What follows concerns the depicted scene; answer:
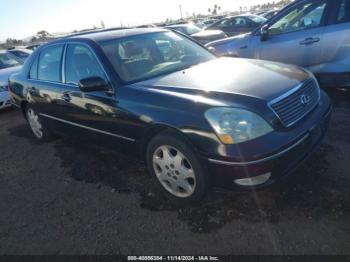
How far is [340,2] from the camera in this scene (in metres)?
5.07

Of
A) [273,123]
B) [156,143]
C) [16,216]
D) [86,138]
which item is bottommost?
[16,216]

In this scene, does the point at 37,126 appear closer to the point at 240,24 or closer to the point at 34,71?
the point at 34,71

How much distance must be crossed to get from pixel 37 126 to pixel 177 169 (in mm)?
3349

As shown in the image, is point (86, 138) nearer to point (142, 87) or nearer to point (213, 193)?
point (142, 87)

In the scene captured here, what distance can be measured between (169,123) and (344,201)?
166 cm

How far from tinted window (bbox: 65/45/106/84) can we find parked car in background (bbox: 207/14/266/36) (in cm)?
1104

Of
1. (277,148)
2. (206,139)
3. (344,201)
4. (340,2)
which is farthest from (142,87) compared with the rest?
(340,2)

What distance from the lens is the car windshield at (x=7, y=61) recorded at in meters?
9.33

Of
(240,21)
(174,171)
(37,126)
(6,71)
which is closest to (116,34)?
(174,171)

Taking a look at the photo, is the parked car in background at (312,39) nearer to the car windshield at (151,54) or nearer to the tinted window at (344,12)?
the tinted window at (344,12)

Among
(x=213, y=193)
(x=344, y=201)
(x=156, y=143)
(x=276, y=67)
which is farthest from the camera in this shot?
(x=276, y=67)

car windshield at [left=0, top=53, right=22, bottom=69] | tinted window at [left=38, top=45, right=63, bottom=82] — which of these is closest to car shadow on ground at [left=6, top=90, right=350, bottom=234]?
tinted window at [left=38, top=45, right=63, bottom=82]

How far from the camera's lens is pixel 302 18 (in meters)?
5.48

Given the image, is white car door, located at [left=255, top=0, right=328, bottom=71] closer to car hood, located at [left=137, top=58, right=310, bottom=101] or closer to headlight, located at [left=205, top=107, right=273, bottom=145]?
car hood, located at [left=137, top=58, right=310, bottom=101]
